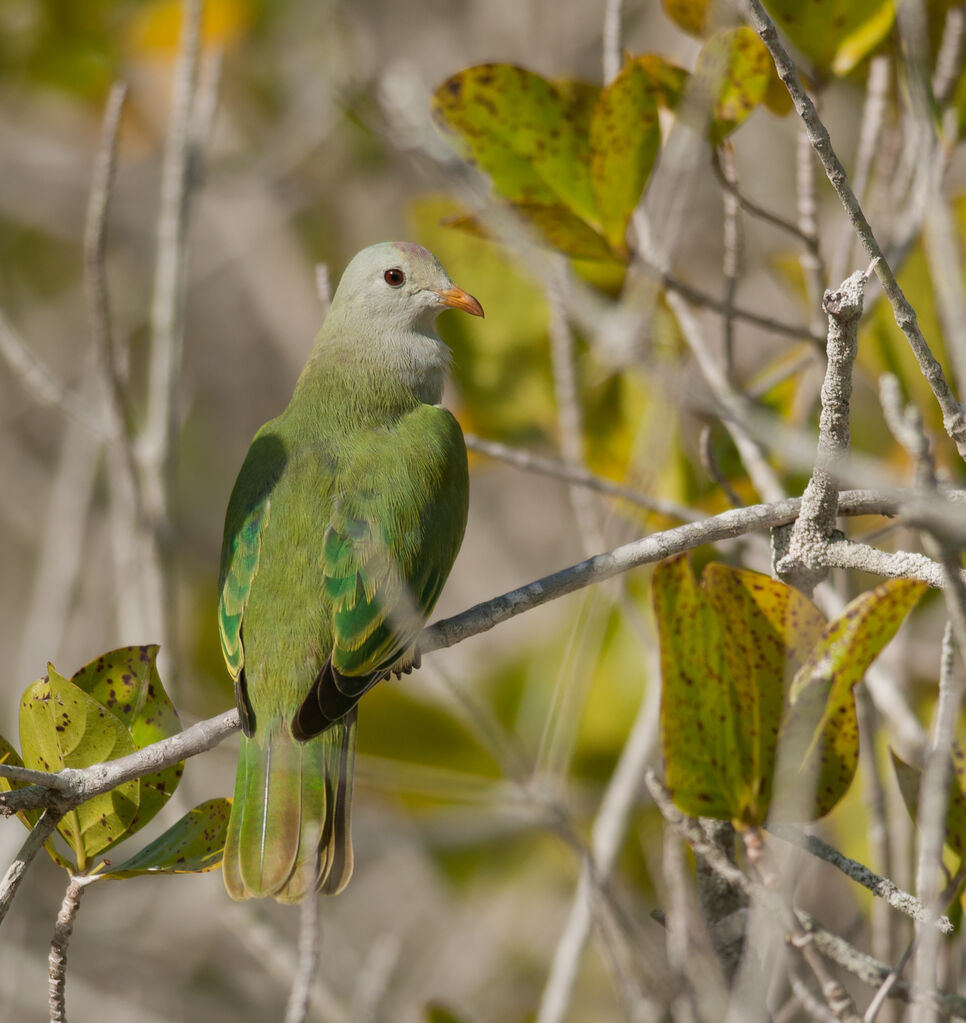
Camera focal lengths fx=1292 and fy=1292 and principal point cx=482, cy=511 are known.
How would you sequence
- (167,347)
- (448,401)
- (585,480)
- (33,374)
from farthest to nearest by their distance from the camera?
(448,401), (167,347), (33,374), (585,480)

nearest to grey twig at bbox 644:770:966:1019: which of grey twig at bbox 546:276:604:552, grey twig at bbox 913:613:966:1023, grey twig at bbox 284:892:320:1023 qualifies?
grey twig at bbox 913:613:966:1023

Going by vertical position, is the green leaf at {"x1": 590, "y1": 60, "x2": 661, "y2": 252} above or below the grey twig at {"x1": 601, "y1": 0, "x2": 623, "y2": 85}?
below

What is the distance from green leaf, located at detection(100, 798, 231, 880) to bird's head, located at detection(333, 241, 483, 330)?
7.26 feet

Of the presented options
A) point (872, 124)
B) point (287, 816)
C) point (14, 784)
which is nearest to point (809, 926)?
point (287, 816)

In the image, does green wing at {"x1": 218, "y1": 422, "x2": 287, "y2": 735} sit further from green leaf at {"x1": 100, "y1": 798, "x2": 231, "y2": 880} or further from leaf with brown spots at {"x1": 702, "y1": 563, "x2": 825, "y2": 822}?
leaf with brown spots at {"x1": 702, "y1": 563, "x2": 825, "y2": 822}

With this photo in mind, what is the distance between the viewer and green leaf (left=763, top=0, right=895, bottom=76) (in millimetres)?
3174

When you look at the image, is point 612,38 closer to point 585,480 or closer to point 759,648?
point 585,480

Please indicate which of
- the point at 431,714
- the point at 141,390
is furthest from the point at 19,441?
the point at 431,714

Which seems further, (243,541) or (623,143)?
(243,541)

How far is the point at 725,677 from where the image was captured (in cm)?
244

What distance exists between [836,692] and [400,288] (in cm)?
250

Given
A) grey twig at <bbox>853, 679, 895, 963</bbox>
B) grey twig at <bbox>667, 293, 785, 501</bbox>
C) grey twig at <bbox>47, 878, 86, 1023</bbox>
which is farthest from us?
grey twig at <bbox>667, 293, 785, 501</bbox>

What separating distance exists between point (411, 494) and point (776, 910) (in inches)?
61.6

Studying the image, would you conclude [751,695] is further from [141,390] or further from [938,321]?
[141,390]
